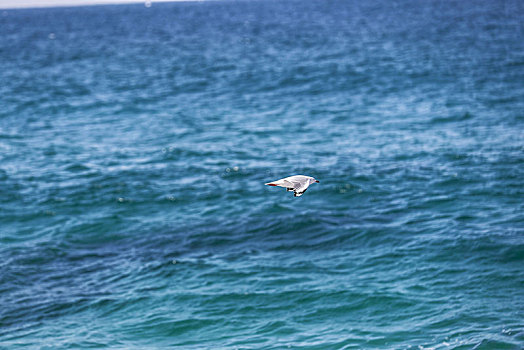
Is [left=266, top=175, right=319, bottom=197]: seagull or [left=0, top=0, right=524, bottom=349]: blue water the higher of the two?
[left=266, top=175, right=319, bottom=197]: seagull

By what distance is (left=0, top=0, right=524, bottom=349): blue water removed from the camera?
29234mm

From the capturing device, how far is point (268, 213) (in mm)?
40094

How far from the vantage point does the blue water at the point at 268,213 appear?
29.2 meters

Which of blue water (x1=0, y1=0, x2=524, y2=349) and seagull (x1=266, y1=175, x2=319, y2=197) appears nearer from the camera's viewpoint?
seagull (x1=266, y1=175, x2=319, y2=197)

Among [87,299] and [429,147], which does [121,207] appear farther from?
[429,147]

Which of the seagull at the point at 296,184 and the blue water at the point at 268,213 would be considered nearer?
the seagull at the point at 296,184

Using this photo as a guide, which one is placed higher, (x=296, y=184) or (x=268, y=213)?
(x=296, y=184)

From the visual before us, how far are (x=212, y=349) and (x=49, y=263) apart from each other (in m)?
12.5

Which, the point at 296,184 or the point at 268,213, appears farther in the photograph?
the point at 268,213

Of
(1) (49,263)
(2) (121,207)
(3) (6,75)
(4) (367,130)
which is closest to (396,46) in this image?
(4) (367,130)

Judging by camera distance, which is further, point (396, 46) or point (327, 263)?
point (396, 46)

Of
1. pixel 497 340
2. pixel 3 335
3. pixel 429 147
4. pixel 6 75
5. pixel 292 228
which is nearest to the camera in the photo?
pixel 497 340

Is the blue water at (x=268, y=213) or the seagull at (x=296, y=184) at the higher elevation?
the seagull at (x=296, y=184)

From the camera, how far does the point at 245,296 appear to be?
3133 cm
